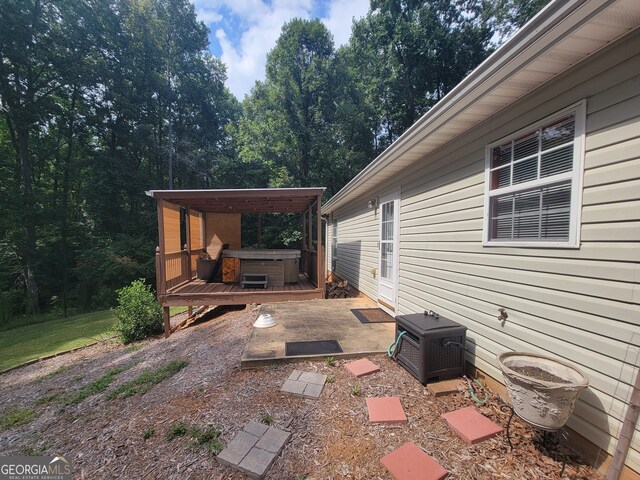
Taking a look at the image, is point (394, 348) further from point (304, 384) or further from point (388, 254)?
point (388, 254)

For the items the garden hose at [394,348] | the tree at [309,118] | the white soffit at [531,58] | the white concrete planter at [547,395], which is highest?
the tree at [309,118]

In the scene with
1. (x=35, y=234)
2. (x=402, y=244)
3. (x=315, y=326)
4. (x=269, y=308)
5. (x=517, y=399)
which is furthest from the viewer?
(x=35, y=234)

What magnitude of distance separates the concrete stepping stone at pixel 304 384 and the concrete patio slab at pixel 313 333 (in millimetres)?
309

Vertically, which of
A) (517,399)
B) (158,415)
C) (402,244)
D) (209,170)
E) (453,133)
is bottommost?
(158,415)

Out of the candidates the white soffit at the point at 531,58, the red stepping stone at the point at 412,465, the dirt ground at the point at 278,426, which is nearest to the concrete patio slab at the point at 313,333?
the dirt ground at the point at 278,426

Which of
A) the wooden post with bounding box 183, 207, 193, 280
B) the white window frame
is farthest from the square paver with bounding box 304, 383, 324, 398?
the wooden post with bounding box 183, 207, 193, 280

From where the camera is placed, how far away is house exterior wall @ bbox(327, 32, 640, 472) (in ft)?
5.16

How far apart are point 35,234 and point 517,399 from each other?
18.8 meters

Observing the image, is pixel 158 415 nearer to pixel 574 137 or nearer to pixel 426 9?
pixel 574 137

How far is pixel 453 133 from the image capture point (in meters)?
3.01

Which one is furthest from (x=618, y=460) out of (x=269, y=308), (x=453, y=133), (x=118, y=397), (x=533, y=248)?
(x=269, y=308)

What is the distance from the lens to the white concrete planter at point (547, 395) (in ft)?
5.15

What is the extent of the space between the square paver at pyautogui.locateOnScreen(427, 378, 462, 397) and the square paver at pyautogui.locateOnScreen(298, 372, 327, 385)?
1009 millimetres

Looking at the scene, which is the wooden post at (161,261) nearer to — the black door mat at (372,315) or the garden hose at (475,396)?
the black door mat at (372,315)
